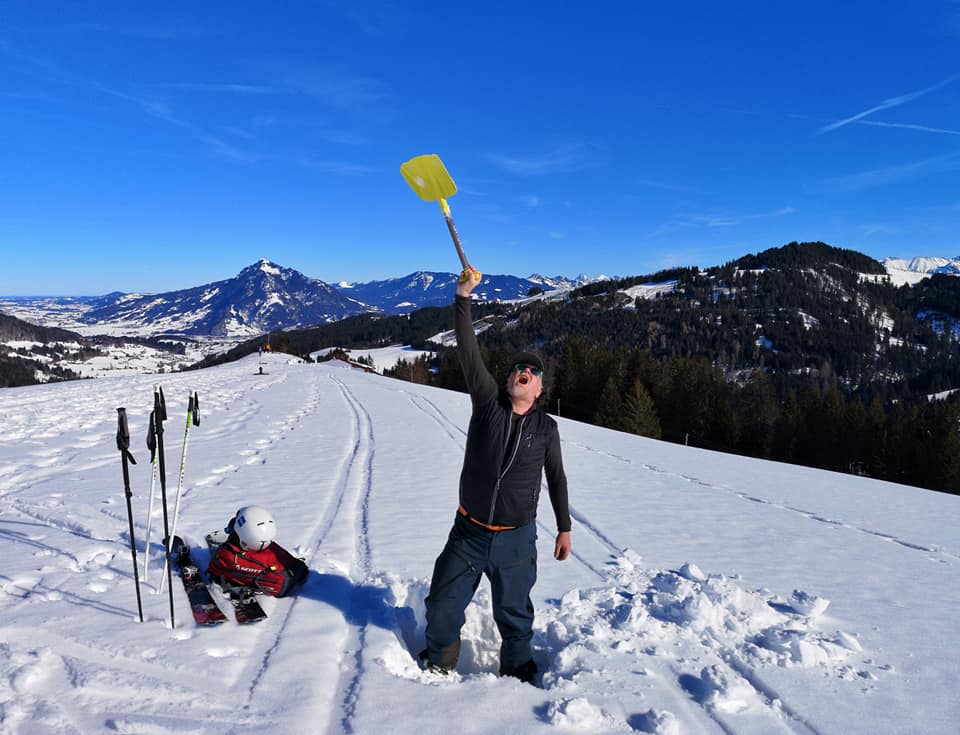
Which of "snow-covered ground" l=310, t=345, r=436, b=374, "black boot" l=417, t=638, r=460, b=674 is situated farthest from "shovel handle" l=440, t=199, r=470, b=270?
"snow-covered ground" l=310, t=345, r=436, b=374

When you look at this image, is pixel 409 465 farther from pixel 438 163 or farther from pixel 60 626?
pixel 438 163

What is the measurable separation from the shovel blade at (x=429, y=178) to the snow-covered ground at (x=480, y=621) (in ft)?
11.3

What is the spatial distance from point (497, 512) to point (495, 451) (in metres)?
0.44

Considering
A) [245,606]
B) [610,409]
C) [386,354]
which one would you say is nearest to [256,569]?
[245,606]

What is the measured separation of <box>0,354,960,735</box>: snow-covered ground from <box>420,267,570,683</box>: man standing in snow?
0.33 meters

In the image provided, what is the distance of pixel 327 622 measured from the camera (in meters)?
4.52

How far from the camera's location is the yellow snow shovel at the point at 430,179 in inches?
159

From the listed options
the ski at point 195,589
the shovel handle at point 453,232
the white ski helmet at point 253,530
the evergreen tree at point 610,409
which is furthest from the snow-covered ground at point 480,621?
the evergreen tree at point 610,409

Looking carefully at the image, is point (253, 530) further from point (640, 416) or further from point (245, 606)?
point (640, 416)

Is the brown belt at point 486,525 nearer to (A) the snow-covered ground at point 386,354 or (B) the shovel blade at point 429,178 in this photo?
(B) the shovel blade at point 429,178

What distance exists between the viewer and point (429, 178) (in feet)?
13.3

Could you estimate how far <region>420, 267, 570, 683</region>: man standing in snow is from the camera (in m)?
3.90

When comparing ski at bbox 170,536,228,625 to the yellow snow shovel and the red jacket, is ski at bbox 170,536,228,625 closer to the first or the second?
the red jacket

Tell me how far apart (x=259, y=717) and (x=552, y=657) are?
2169 millimetres
